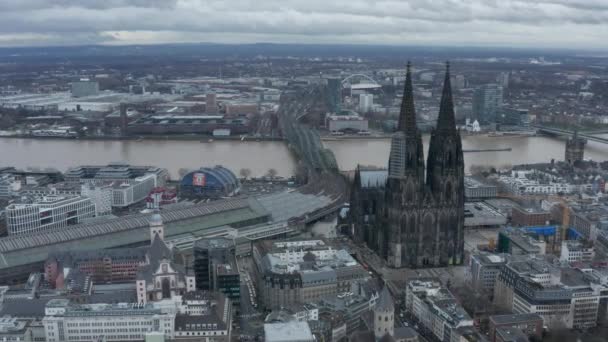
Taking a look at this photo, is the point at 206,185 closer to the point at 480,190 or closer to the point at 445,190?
the point at 480,190

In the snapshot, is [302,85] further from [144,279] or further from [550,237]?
[144,279]

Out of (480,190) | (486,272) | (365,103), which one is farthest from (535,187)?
(365,103)

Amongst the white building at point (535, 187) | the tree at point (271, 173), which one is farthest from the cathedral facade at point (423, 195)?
the tree at point (271, 173)

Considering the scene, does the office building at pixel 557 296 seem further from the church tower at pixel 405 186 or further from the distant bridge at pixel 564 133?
the distant bridge at pixel 564 133

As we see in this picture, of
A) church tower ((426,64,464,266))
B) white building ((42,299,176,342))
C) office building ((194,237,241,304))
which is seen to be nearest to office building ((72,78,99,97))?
office building ((194,237,241,304))

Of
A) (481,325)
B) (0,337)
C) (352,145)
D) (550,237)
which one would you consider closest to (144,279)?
(0,337)

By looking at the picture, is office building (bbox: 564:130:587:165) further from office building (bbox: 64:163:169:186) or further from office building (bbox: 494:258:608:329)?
office building (bbox: 64:163:169:186)
